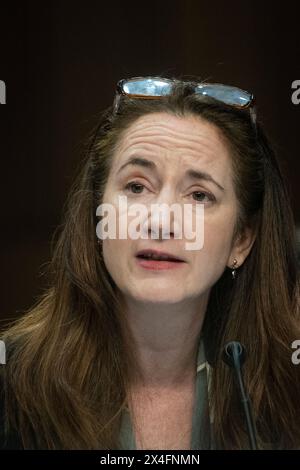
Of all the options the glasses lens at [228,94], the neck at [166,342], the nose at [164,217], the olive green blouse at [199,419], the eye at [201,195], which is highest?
the glasses lens at [228,94]

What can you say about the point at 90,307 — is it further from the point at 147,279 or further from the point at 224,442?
the point at 224,442

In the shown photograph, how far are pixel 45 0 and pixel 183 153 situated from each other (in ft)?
1.09

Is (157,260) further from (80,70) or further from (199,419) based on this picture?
(80,70)

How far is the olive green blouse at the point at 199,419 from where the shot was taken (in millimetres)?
1003

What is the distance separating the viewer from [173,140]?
42.5 inches

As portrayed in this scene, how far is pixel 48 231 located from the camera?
1.16 metres

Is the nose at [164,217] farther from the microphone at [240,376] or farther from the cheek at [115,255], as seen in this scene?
the microphone at [240,376]

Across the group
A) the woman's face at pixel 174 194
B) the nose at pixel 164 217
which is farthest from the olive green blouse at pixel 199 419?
the nose at pixel 164 217

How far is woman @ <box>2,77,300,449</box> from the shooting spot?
1.02 meters

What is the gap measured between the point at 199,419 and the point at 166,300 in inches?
7.3

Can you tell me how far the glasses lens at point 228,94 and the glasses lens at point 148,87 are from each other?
0.19 feet

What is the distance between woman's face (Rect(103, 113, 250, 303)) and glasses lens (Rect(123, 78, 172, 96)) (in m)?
0.04

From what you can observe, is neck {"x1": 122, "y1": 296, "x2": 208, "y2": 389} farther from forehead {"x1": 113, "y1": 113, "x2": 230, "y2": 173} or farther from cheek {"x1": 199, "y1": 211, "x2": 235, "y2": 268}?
forehead {"x1": 113, "y1": 113, "x2": 230, "y2": 173}
